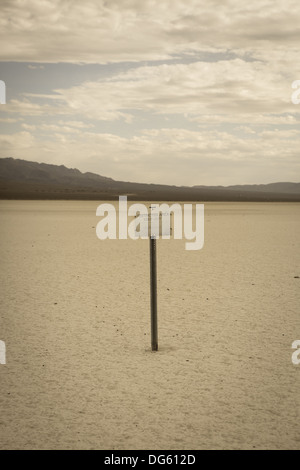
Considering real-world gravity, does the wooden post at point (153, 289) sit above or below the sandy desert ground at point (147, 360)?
above

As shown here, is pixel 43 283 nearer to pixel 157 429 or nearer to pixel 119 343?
pixel 119 343

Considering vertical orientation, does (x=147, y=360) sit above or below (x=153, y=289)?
below

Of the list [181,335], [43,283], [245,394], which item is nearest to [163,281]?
[43,283]

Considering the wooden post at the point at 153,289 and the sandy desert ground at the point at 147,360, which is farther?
the wooden post at the point at 153,289

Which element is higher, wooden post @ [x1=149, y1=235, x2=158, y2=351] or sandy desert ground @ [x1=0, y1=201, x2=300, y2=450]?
wooden post @ [x1=149, y1=235, x2=158, y2=351]

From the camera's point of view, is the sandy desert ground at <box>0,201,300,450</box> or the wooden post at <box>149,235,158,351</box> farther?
the wooden post at <box>149,235,158,351</box>

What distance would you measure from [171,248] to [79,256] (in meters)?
2.97

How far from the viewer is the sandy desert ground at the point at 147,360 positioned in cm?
358

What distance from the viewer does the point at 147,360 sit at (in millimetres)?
4988

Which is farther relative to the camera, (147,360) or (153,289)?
(147,360)

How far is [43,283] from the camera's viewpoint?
902 centimetres

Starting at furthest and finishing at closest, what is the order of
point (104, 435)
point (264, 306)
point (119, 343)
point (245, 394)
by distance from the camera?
1. point (264, 306)
2. point (119, 343)
3. point (245, 394)
4. point (104, 435)

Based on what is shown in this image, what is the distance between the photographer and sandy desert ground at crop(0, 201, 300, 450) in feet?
11.8
